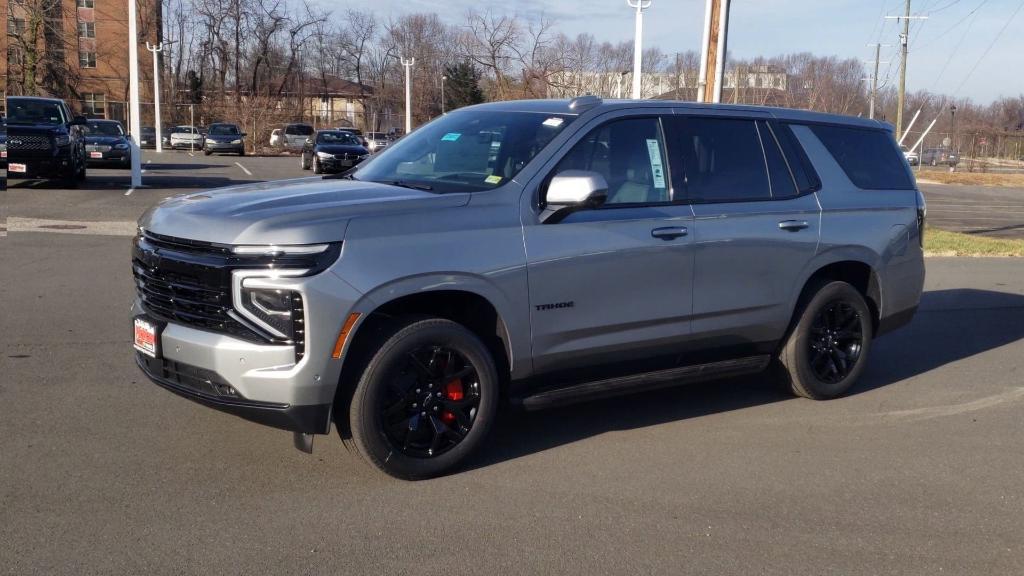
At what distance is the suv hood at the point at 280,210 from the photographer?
14.8 feet

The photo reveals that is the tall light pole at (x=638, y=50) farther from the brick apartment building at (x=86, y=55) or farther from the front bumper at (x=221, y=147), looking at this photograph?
the brick apartment building at (x=86, y=55)

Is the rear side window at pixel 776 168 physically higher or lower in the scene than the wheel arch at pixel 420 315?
higher

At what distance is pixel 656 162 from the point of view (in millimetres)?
5828

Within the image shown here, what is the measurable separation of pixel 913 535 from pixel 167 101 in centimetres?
6696

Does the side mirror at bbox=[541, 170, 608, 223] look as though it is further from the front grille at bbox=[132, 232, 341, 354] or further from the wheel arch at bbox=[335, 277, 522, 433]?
the front grille at bbox=[132, 232, 341, 354]

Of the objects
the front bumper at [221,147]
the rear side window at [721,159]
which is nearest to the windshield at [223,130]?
the front bumper at [221,147]

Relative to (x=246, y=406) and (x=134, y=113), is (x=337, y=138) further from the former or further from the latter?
(x=246, y=406)

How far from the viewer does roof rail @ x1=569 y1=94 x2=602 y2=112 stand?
5677 mm

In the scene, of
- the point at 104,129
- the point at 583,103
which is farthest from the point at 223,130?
the point at 583,103

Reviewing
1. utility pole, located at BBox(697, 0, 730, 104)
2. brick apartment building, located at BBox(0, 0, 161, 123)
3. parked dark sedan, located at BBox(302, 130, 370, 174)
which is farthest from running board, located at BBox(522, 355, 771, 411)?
brick apartment building, located at BBox(0, 0, 161, 123)

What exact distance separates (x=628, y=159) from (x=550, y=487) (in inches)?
77.7

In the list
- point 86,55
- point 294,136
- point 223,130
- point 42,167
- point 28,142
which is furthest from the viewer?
point 86,55

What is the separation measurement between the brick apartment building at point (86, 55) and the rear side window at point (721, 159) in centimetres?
5736

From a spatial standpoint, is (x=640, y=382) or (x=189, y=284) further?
(x=640, y=382)
